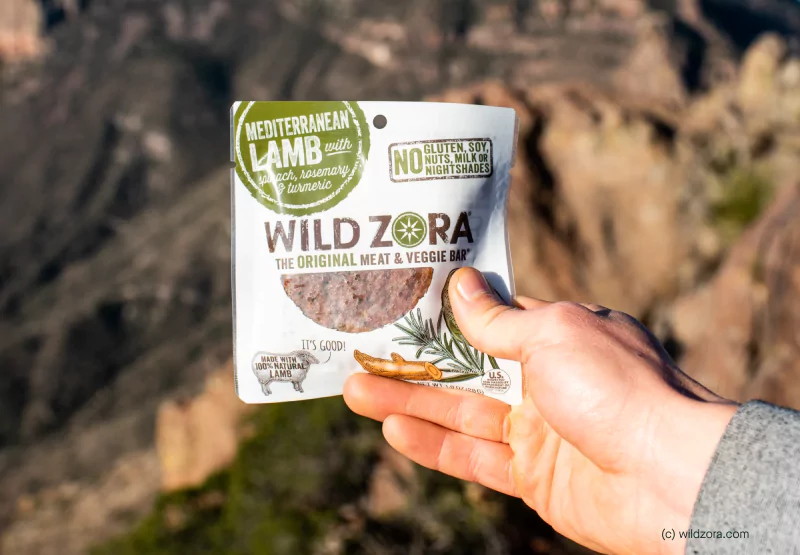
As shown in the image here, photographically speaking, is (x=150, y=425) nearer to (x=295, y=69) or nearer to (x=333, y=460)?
(x=333, y=460)

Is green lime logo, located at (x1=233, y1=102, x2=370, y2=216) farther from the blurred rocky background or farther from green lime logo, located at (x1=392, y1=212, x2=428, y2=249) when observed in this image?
the blurred rocky background

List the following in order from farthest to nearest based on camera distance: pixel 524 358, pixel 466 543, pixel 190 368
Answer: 1. pixel 190 368
2. pixel 466 543
3. pixel 524 358

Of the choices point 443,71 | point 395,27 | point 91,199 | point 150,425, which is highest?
point 395,27

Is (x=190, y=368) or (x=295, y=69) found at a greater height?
(x=295, y=69)

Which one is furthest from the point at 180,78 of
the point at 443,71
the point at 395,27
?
the point at 443,71

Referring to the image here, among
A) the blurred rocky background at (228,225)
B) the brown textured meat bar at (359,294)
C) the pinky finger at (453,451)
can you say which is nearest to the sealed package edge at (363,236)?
the brown textured meat bar at (359,294)

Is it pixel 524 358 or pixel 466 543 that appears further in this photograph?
pixel 466 543

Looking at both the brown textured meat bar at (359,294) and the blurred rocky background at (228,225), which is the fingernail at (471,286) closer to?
the brown textured meat bar at (359,294)

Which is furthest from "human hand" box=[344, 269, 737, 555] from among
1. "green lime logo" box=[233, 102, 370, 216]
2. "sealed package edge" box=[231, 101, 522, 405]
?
"green lime logo" box=[233, 102, 370, 216]
